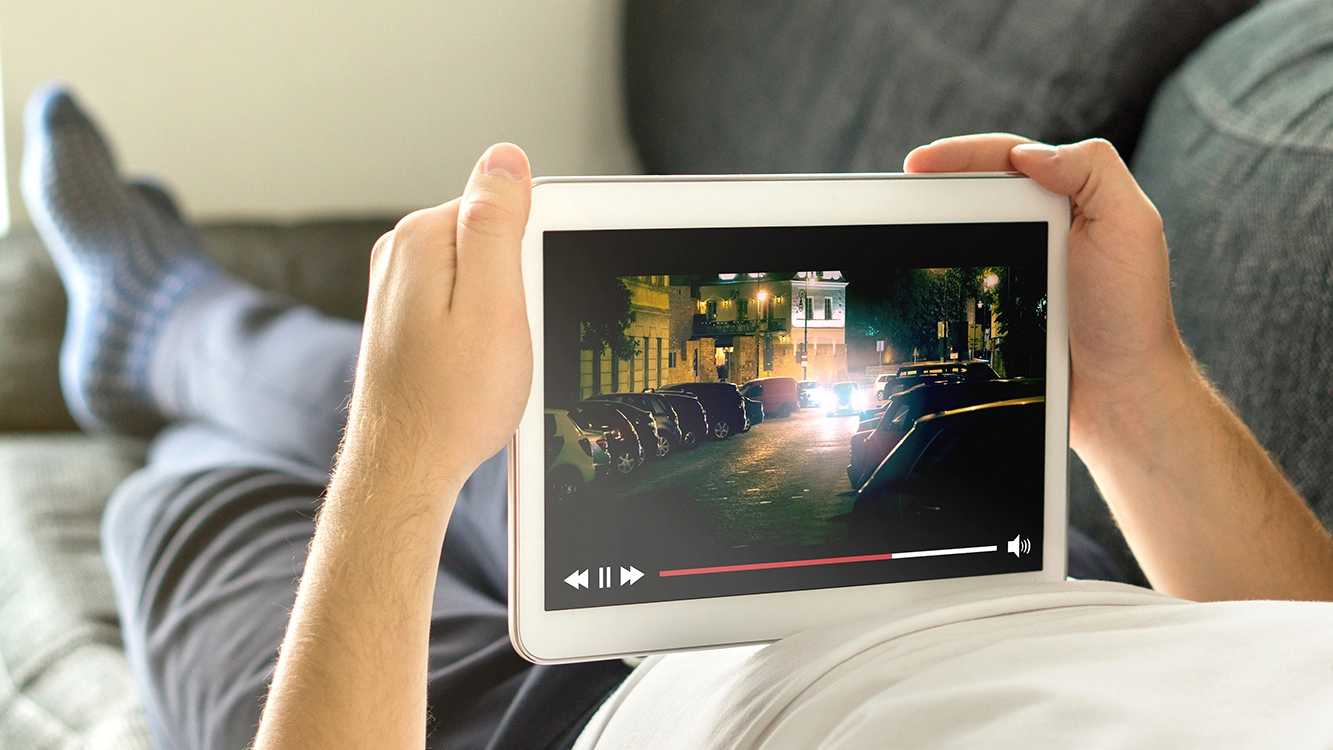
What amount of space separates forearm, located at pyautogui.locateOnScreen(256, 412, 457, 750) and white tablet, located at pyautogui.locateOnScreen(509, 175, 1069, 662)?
0.05 meters

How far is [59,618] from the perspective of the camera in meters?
0.73

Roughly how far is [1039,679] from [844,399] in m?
0.18

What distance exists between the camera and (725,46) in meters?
1.34

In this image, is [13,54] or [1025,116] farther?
[13,54]

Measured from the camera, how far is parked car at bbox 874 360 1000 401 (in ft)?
1.54

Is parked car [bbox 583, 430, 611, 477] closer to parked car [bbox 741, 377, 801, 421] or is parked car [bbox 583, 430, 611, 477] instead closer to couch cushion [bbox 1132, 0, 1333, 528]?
parked car [bbox 741, 377, 801, 421]

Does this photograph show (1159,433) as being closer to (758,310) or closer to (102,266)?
(758,310)

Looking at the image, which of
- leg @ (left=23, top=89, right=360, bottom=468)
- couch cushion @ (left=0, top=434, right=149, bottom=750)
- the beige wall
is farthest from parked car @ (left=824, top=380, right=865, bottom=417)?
the beige wall

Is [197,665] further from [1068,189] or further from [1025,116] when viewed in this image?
[1025,116]

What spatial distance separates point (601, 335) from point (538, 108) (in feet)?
4.21

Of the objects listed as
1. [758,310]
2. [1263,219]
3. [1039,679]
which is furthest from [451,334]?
[1263,219]

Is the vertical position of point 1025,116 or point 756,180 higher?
point 1025,116

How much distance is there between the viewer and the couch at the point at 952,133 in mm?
659

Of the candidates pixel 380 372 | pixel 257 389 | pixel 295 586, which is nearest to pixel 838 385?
pixel 380 372
